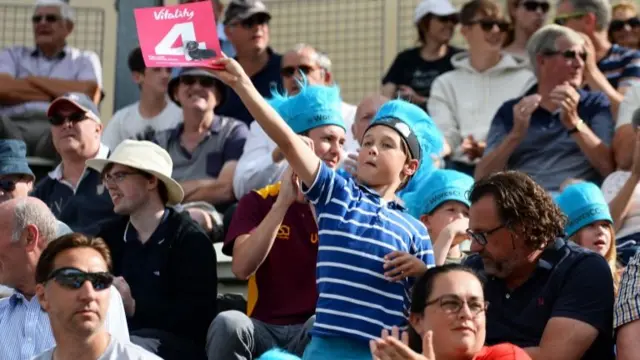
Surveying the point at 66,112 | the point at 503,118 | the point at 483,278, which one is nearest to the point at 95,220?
the point at 66,112

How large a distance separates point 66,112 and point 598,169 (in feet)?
10.8

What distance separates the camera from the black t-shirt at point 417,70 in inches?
428

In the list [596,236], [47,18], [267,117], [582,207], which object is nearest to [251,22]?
[47,18]

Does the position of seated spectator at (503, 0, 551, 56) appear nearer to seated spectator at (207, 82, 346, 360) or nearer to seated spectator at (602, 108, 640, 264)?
seated spectator at (602, 108, 640, 264)

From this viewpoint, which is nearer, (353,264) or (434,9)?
(353,264)

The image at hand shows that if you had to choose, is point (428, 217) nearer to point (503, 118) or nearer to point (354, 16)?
point (503, 118)

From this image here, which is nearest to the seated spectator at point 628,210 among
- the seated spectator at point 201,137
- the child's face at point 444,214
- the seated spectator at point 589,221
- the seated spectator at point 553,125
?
the seated spectator at point 553,125

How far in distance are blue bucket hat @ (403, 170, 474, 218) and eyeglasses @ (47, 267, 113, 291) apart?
6.57 feet

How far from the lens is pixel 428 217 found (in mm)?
7430

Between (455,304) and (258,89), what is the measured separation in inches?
206

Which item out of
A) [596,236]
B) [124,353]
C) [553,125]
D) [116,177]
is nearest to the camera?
[124,353]

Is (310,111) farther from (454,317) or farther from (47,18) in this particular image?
(47,18)

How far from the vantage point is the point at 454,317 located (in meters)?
5.41

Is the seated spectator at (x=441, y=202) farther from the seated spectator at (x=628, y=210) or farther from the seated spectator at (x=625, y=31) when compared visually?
the seated spectator at (x=625, y=31)
